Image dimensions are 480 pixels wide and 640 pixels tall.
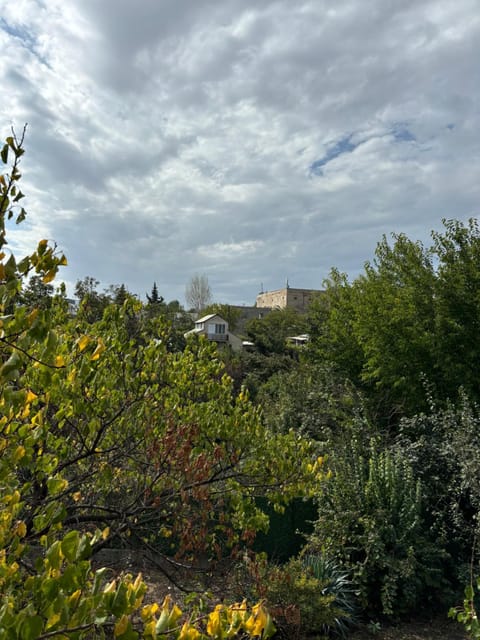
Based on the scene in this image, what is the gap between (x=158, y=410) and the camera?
3.26m

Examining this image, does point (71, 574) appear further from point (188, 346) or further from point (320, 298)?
point (320, 298)

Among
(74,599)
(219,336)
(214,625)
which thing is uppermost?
(219,336)

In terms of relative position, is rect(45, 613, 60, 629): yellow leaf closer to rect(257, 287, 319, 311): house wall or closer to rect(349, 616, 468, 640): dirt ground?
rect(349, 616, 468, 640): dirt ground

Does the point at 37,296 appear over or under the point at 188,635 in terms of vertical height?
over

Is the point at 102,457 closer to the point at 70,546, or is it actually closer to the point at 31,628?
the point at 70,546

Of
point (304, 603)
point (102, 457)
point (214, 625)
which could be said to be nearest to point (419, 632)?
point (304, 603)

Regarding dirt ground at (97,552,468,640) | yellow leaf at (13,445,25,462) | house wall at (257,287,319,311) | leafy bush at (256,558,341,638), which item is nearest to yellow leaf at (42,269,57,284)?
yellow leaf at (13,445,25,462)

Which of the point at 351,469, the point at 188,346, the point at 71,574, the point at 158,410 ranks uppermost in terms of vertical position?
Result: the point at 188,346

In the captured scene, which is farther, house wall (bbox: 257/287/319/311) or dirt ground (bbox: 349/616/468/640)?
house wall (bbox: 257/287/319/311)

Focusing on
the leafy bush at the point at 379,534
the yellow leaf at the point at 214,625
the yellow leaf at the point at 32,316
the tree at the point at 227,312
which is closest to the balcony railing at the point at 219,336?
the tree at the point at 227,312

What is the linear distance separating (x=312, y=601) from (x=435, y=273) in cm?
786

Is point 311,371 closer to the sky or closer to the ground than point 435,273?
closer to the ground

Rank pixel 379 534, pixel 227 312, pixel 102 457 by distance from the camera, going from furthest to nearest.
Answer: pixel 227 312
pixel 379 534
pixel 102 457

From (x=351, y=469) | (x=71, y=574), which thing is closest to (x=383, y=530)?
(x=351, y=469)
